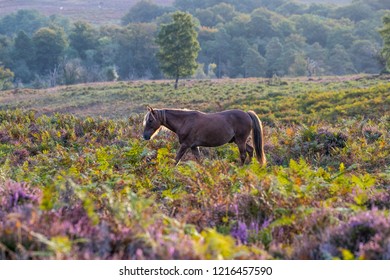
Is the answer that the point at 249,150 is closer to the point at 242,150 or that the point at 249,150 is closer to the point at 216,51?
the point at 242,150

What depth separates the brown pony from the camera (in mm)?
11898

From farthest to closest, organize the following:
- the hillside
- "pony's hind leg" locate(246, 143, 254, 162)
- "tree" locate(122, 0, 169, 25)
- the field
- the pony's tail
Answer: "tree" locate(122, 0, 169, 25)
the hillside
"pony's hind leg" locate(246, 143, 254, 162)
the pony's tail
the field

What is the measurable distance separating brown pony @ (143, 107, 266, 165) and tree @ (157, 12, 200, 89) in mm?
54014

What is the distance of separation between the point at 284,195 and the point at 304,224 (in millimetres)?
475

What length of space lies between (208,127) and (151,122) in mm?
1419

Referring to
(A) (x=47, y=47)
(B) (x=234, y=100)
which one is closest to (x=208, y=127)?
(B) (x=234, y=100)

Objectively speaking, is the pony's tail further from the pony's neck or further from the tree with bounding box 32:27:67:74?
the tree with bounding box 32:27:67:74

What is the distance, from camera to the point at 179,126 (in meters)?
12.1

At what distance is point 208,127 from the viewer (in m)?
11.9

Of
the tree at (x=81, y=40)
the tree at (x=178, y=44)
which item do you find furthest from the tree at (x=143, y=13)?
the tree at (x=178, y=44)

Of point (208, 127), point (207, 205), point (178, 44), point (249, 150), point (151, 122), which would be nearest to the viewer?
point (207, 205)

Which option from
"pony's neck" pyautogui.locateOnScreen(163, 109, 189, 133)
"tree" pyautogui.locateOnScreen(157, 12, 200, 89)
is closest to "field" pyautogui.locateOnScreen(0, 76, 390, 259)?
"pony's neck" pyautogui.locateOnScreen(163, 109, 189, 133)

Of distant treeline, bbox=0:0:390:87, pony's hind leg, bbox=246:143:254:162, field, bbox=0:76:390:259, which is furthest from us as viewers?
distant treeline, bbox=0:0:390:87

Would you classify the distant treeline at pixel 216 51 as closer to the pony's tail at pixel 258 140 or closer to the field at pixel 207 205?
the field at pixel 207 205
